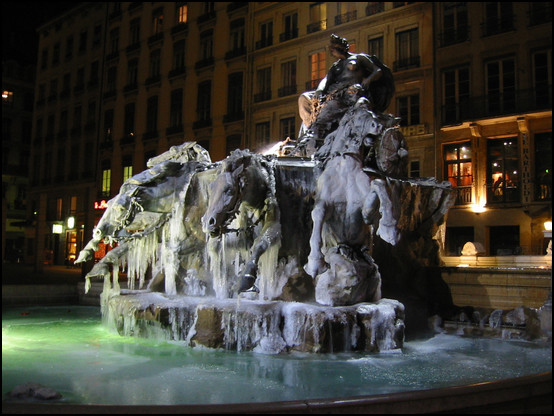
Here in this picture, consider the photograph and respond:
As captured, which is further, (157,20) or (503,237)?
(157,20)

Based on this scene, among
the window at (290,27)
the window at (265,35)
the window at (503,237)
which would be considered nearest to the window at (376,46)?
the window at (290,27)

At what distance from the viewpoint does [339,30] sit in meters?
29.3

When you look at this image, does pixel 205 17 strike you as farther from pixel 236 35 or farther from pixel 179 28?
pixel 236 35

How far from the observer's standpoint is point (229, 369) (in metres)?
5.93

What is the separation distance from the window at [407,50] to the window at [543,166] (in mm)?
6918

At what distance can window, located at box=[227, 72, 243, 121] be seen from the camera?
33.8 metres

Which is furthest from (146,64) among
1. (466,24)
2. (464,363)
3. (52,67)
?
(464,363)

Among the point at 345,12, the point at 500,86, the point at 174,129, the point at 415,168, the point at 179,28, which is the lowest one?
the point at 415,168

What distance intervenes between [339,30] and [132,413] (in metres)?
28.7

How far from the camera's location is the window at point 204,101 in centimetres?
3550

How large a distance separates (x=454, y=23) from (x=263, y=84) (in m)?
11.9

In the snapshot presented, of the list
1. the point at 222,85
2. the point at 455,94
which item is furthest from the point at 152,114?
the point at 455,94

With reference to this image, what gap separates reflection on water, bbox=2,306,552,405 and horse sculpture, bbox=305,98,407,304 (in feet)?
3.76

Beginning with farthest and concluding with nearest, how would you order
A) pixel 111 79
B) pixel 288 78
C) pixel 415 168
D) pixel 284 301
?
pixel 111 79
pixel 288 78
pixel 415 168
pixel 284 301
